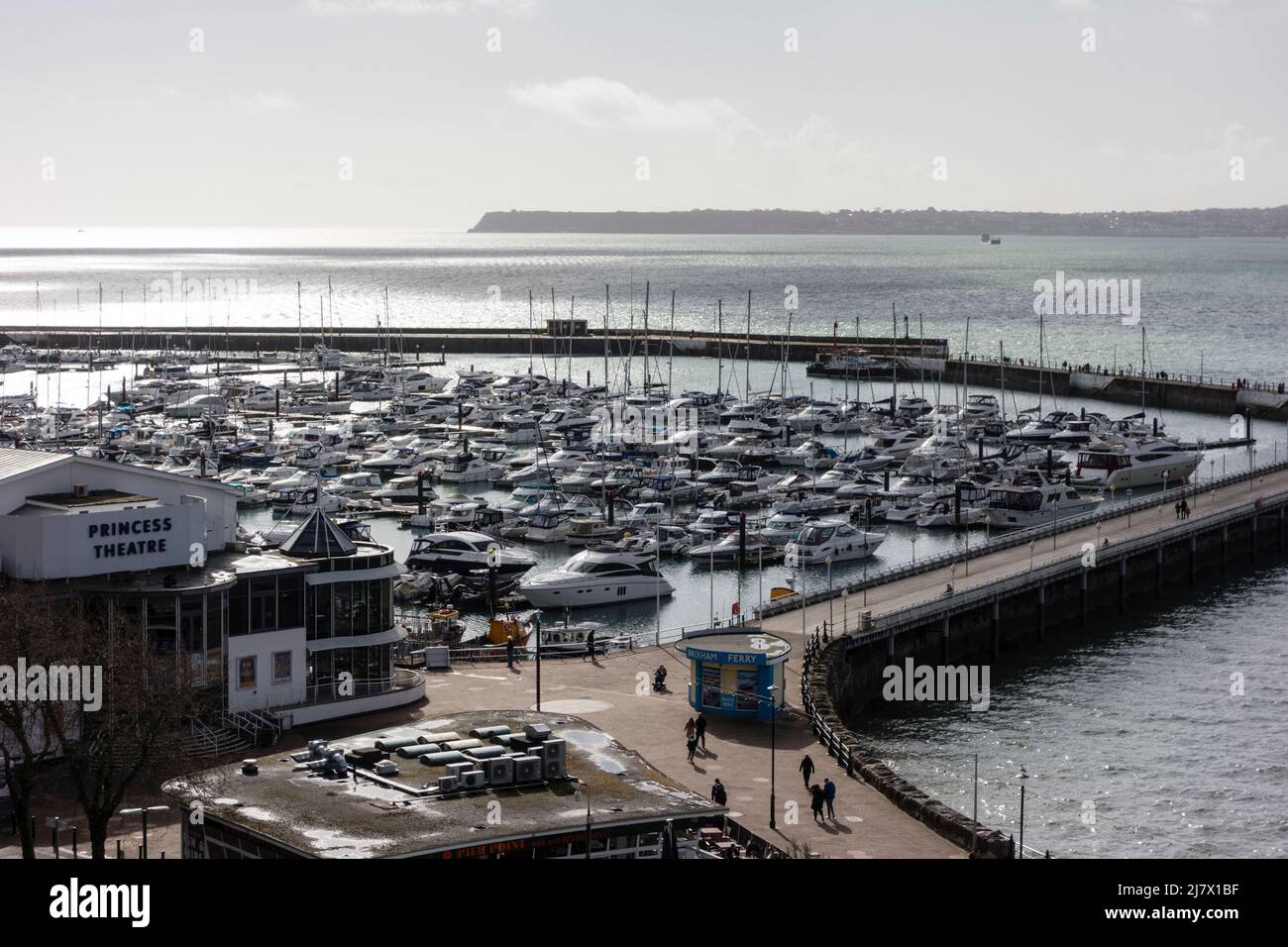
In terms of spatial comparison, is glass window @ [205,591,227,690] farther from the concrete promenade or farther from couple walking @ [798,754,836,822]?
the concrete promenade

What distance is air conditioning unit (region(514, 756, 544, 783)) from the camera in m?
28.2

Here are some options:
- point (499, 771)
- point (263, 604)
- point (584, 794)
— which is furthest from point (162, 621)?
point (584, 794)

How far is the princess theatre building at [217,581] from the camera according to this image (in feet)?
124

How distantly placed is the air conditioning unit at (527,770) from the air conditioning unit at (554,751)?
151 mm

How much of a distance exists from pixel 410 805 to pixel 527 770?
7.31ft

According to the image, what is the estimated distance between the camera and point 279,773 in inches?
1128

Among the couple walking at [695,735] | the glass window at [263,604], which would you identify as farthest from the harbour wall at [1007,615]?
the glass window at [263,604]

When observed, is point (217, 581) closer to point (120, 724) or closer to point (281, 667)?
point (281, 667)

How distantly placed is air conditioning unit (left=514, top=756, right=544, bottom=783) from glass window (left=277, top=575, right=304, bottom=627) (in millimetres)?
13872

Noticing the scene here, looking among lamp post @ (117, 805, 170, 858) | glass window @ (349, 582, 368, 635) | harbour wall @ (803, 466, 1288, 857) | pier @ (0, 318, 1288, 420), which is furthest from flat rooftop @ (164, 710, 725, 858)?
pier @ (0, 318, 1288, 420)

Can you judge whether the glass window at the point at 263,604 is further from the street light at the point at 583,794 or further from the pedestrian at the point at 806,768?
the street light at the point at 583,794
